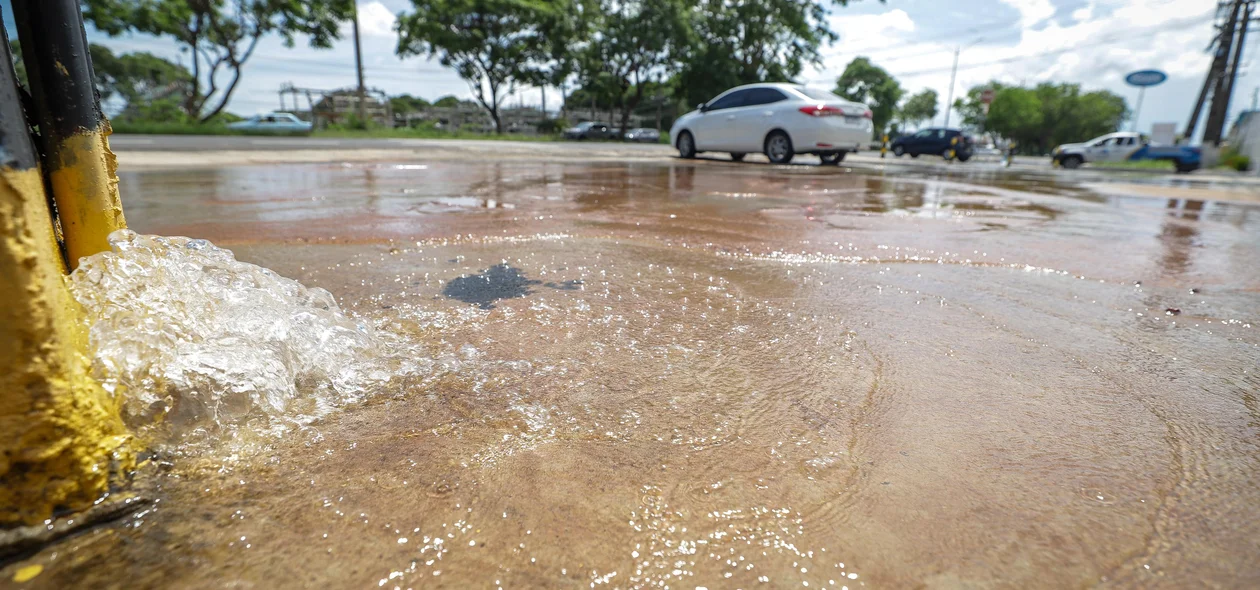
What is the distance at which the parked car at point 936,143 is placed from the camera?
72.6 ft

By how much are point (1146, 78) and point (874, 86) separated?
34.1 metres

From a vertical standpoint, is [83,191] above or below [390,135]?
below

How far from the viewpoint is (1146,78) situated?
36.1m

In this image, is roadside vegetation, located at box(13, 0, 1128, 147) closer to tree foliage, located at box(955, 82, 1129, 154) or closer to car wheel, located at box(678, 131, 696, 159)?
car wheel, located at box(678, 131, 696, 159)

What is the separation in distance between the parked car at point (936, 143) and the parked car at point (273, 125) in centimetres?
2247

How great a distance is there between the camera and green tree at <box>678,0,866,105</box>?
31344 mm

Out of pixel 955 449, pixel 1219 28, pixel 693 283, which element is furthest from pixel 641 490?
pixel 1219 28

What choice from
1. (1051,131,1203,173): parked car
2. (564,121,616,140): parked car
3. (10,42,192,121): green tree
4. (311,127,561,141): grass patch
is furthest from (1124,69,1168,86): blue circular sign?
(10,42,192,121): green tree

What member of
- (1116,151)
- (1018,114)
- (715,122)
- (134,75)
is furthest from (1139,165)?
(134,75)

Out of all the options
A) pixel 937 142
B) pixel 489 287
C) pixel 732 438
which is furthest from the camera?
pixel 937 142

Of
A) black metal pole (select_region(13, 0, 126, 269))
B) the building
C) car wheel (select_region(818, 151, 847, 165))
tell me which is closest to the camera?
black metal pole (select_region(13, 0, 126, 269))

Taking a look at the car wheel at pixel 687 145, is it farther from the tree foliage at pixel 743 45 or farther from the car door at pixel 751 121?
the tree foliage at pixel 743 45

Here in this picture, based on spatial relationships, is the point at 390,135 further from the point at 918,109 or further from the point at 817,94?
the point at 918,109

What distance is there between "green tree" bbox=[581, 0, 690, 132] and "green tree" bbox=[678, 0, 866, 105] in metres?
1.15
